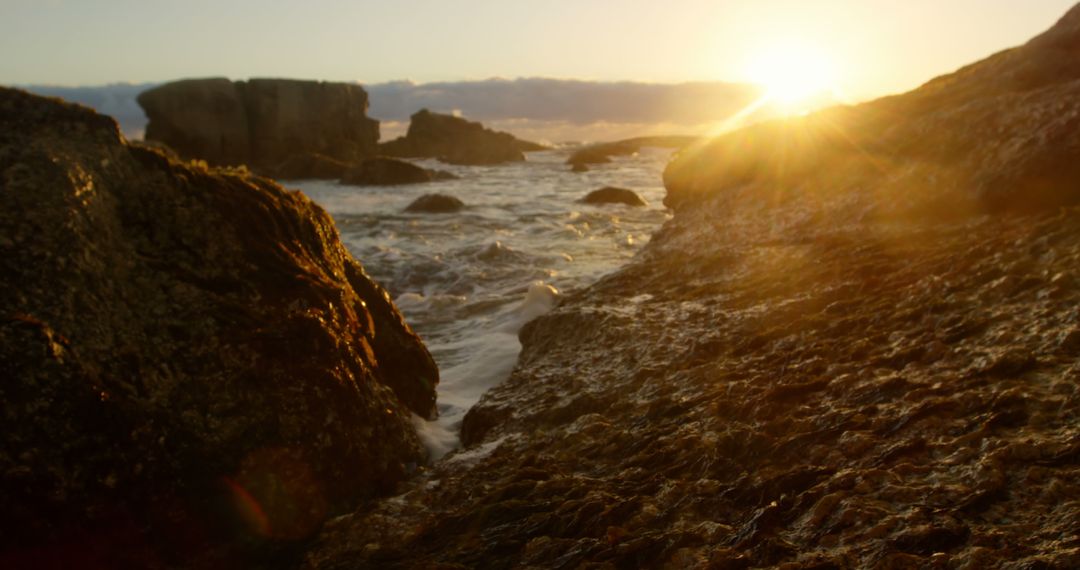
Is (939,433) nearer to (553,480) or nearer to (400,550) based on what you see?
(553,480)

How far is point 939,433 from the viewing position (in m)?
2.00

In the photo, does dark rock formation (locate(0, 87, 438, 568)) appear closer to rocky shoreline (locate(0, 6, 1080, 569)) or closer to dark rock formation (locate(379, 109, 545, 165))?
rocky shoreline (locate(0, 6, 1080, 569))

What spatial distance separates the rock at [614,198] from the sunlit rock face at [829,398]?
10086 mm

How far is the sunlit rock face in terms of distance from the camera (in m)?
1.75

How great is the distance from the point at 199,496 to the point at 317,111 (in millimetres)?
37639

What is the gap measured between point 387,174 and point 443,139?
2275 centimetres

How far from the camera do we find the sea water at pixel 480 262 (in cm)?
464

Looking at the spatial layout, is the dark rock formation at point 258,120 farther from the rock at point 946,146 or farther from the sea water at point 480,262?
the rock at point 946,146

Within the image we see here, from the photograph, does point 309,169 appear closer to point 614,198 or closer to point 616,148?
point 614,198

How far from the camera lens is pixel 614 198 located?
14953mm

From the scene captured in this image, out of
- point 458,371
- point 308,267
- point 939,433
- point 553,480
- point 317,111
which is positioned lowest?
point 458,371

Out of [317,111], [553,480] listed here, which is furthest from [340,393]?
[317,111]

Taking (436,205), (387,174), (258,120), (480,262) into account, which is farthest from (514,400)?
(258,120)

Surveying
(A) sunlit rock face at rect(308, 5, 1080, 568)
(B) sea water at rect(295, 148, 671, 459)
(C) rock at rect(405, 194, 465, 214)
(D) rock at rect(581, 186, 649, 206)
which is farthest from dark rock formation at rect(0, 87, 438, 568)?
(D) rock at rect(581, 186, 649, 206)
